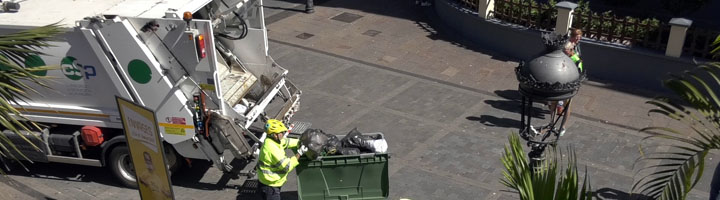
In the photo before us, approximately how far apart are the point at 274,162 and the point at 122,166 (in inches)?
98.6

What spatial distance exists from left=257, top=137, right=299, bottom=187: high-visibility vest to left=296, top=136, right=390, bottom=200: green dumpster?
288mm

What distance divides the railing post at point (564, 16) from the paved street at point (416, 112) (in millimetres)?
1070

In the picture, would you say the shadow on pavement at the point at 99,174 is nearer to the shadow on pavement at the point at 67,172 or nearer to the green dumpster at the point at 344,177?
the shadow on pavement at the point at 67,172

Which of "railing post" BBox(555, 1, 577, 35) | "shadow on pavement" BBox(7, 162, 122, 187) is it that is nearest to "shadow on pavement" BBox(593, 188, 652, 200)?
"railing post" BBox(555, 1, 577, 35)

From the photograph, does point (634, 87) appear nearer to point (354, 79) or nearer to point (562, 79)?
point (354, 79)

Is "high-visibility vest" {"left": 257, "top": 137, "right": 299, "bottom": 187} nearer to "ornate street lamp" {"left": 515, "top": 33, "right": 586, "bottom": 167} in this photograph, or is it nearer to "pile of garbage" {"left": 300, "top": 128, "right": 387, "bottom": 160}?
"pile of garbage" {"left": 300, "top": 128, "right": 387, "bottom": 160}

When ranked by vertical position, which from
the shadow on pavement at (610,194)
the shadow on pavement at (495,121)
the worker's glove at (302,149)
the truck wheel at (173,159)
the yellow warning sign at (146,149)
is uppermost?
the yellow warning sign at (146,149)

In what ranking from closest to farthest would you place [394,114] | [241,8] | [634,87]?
[241,8], [394,114], [634,87]

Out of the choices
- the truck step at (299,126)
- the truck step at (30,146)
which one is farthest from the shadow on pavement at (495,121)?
the truck step at (30,146)

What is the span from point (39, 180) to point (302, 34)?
23.5 ft

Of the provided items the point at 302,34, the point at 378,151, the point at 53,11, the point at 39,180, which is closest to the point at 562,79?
the point at 378,151

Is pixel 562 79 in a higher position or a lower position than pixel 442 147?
higher

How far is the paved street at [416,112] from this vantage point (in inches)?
373

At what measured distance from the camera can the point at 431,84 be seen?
12836 mm
